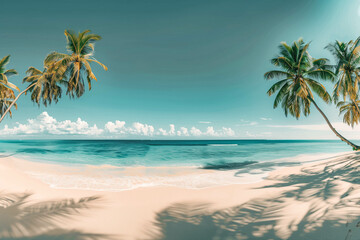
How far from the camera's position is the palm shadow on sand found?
3301 millimetres

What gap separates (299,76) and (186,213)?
12936 millimetres

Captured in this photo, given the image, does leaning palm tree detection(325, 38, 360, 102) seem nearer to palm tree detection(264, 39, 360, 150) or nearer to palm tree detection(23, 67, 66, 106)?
palm tree detection(264, 39, 360, 150)

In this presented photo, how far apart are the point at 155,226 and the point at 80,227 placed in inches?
69.2

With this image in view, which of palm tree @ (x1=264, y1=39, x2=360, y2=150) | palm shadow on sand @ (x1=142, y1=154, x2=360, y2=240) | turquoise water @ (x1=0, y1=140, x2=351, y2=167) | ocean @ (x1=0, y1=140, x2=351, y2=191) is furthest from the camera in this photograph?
turquoise water @ (x1=0, y1=140, x2=351, y2=167)

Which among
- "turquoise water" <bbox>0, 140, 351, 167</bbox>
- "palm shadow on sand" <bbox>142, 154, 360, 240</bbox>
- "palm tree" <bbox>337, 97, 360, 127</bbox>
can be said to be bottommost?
"turquoise water" <bbox>0, 140, 351, 167</bbox>

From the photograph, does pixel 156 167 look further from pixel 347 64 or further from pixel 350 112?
pixel 350 112

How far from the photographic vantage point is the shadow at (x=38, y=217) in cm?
335

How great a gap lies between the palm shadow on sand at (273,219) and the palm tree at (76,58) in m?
9.51

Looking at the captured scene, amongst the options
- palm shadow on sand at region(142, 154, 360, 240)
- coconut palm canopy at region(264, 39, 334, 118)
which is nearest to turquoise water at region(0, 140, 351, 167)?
coconut palm canopy at region(264, 39, 334, 118)

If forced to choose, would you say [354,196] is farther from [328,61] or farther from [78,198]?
[328,61]

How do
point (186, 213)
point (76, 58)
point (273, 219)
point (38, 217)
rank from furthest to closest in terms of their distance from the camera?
point (76, 58)
point (186, 213)
point (38, 217)
point (273, 219)

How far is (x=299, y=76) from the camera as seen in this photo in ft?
38.4

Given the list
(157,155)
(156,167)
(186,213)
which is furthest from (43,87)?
(157,155)

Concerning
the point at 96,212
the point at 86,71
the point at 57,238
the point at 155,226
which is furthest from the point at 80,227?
the point at 86,71
